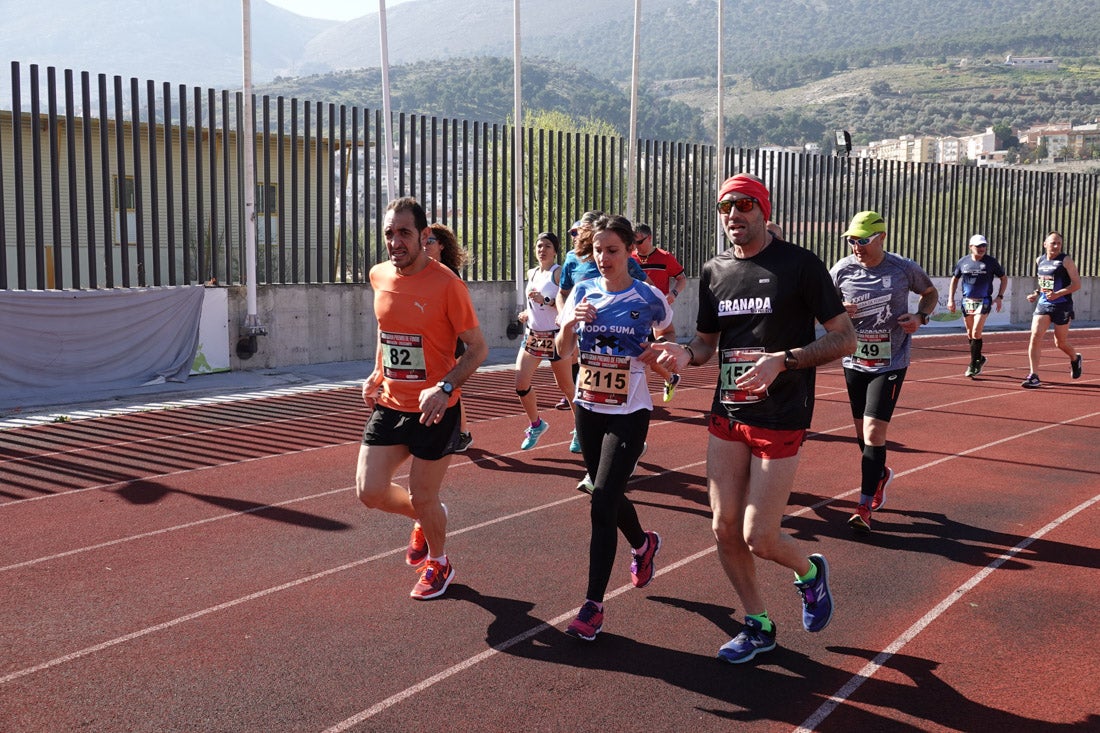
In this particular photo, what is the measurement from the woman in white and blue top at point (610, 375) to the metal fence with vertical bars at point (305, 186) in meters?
11.0

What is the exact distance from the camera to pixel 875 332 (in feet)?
24.6

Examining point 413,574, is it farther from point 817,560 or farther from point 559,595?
point 817,560

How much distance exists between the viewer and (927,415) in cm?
1299

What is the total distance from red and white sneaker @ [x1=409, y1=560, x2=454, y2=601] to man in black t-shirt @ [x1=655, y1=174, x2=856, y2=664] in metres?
1.68

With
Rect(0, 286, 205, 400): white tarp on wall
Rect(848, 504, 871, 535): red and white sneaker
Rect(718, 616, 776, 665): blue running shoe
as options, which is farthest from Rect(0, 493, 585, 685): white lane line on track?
Rect(0, 286, 205, 400): white tarp on wall

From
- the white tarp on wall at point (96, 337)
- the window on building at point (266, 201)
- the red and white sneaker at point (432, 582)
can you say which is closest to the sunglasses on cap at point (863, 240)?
the red and white sneaker at point (432, 582)

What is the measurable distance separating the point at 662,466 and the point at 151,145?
1018 cm

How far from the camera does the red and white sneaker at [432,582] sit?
587 centimetres

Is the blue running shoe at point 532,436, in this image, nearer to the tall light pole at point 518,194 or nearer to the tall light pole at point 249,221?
the tall light pole at point 249,221

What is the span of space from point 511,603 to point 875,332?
3.36 metres

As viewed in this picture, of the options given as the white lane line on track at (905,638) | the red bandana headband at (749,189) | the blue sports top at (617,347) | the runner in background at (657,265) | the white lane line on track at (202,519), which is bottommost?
the white lane line on track at (905,638)

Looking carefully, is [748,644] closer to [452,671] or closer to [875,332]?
[452,671]

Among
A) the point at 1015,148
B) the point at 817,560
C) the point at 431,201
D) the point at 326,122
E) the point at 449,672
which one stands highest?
the point at 1015,148

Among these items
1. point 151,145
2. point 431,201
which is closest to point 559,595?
point 151,145
